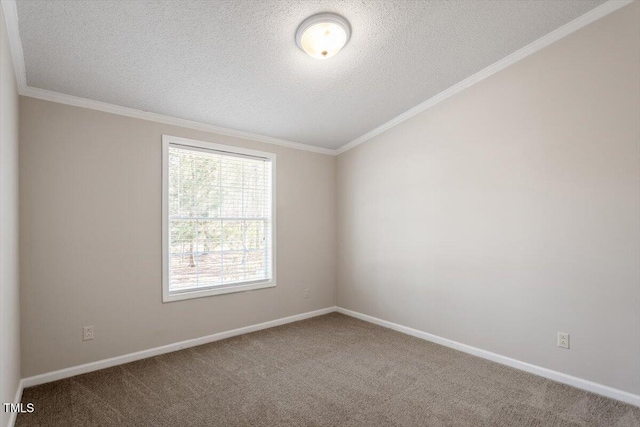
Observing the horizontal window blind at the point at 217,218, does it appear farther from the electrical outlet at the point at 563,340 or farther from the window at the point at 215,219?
the electrical outlet at the point at 563,340

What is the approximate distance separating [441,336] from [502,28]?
115 inches

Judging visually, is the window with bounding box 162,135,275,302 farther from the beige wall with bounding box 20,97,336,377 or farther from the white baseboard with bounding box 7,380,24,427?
the white baseboard with bounding box 7,380,24,427

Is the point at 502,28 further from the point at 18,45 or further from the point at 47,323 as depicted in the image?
the point at 47,323

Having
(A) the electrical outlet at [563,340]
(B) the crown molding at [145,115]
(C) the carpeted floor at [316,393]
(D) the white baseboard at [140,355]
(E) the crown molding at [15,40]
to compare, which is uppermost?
(E) the crown molding at [15,40]

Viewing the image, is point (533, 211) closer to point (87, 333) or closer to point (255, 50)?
point (255, 50)

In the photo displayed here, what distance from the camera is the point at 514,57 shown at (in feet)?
9.82

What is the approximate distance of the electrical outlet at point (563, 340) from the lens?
270 cm

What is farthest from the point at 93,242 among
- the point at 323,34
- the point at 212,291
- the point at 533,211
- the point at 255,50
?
the point at 533,211

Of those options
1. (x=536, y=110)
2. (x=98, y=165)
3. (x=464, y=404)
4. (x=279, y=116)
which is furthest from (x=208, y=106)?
(x=464, y=404)

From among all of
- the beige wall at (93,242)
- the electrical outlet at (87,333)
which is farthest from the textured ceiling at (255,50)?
the electrical outlet at (87,333)

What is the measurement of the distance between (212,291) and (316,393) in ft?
5.46

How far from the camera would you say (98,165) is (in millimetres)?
2949

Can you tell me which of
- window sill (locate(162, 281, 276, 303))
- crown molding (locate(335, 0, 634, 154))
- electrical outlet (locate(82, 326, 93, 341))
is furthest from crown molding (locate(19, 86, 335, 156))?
electrical outlet (locate(82, 326, 93, 341))

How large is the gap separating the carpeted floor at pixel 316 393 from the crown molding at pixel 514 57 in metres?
2.57
